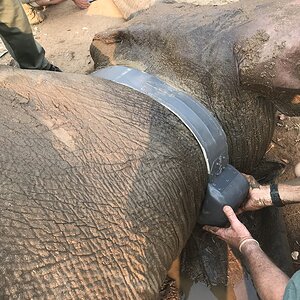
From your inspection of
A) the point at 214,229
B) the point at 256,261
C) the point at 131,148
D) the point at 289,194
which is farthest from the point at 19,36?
the point at 256,261

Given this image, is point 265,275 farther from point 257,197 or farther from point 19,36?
point 19,36

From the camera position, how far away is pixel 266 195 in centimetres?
227

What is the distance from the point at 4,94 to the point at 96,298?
2.48 ft

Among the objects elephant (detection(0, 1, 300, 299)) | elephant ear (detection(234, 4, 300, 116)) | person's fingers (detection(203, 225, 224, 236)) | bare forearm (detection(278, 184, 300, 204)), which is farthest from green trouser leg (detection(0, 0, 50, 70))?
bare forearm (detection(278, 184, 300, 204))

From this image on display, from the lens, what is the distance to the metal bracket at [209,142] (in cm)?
209

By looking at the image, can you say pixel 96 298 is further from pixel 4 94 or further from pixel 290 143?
pixel 290 143

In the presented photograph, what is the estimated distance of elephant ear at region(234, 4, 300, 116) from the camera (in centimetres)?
214

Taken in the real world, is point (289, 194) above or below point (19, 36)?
below

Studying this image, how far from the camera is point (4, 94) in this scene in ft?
6.07

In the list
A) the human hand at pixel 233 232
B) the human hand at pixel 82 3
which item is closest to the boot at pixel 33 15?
the human hand at pixel 82 3

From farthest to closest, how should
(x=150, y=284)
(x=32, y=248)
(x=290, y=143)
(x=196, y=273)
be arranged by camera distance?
(x=290, y=143)
(x=196, y=273)
(x=150, y=284)
(x=32, y=248)

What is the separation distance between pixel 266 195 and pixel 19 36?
1.78 meters

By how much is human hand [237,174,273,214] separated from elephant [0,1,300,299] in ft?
0.60

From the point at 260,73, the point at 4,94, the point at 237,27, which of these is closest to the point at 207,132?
the point at 260,73
